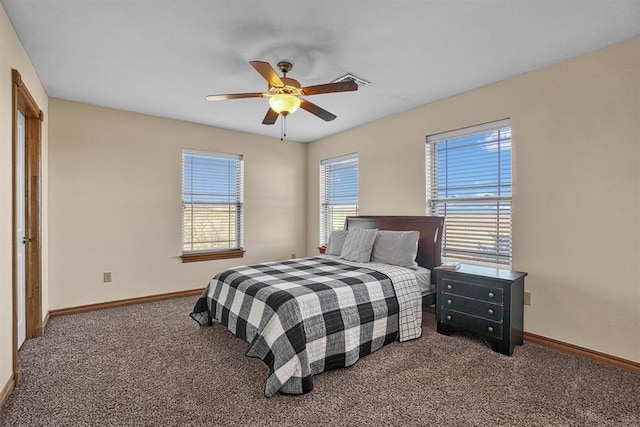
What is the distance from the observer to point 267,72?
218cm

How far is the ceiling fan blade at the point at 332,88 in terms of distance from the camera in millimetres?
2326

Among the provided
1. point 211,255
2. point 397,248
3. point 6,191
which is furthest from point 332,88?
point 211,255

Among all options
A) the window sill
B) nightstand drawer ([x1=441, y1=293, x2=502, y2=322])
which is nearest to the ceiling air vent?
nightstand drawer ([x1=441, y1=293, x2=502, y2=322])

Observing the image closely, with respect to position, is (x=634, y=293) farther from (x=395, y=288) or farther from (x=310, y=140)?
(x=310, y=140)

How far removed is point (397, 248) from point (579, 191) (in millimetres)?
1662

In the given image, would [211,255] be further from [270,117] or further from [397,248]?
[397,248]

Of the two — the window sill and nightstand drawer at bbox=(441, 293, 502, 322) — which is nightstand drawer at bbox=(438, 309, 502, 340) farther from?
the window sill

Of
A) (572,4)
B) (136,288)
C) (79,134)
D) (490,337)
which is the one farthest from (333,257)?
(79,134)

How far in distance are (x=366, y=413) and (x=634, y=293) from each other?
2.21m

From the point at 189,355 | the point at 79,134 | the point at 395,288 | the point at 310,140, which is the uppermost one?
the point at 310,140

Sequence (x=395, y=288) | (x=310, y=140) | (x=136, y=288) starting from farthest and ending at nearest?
(x=310, y=140)
(x=136, y=288)
(x=395, y=288)

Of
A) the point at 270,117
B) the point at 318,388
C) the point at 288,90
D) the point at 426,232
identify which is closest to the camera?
the point at 318,388

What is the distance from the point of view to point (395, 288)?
2898 mm

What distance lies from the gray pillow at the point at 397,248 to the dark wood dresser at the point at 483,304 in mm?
372
